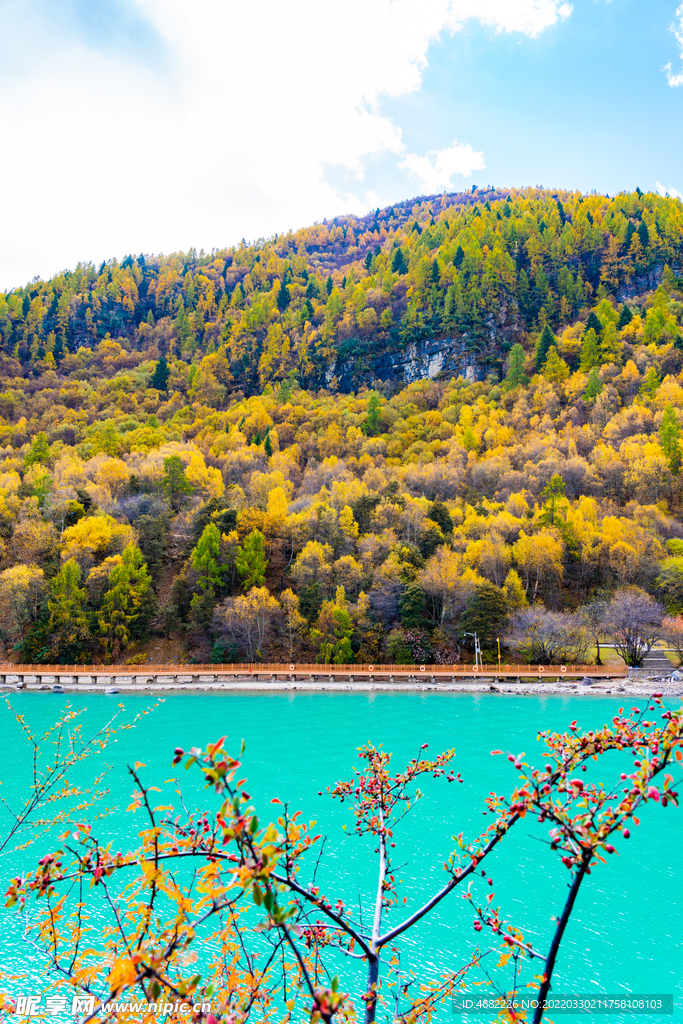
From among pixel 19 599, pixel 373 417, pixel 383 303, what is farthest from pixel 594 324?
pixel 19 599

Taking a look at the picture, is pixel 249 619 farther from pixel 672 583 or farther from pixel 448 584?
pixel 672 583

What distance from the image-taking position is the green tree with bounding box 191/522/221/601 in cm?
4722

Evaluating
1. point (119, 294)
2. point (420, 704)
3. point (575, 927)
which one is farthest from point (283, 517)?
point (119, 294)

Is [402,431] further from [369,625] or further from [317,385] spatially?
[369,625]

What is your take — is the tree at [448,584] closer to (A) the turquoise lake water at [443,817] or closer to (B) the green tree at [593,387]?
(A) the turquoise lake water at [443,817]

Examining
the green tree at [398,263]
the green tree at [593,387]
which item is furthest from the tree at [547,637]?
the green tree at [398,263]

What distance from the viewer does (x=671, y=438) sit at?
5516 centimetres

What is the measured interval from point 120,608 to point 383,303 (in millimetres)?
79041

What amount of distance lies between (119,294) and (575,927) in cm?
13232

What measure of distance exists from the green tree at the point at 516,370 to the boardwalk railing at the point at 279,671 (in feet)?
163

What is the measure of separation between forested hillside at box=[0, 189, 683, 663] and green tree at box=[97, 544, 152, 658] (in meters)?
0.23

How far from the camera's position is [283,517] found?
53.1 metres

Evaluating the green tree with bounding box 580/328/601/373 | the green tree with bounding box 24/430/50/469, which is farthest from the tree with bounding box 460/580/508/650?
the green tree with bounding box 24/430/50/469

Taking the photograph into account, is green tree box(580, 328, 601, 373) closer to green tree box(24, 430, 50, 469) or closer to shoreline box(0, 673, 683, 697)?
shoreline box(0, 673, 683, 697)
